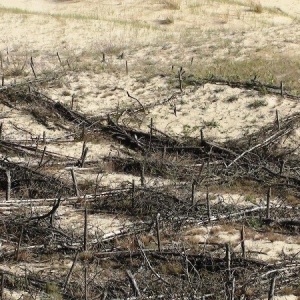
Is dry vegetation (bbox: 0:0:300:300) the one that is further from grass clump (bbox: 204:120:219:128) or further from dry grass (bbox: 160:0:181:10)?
dry grass (bbox: 160:0:181:10)

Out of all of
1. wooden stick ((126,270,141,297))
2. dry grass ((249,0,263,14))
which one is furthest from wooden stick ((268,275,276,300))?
dry grass ((249,0,263,14))

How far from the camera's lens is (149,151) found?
12234 millimetres

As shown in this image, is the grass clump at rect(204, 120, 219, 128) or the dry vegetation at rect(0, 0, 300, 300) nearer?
the dry vegetation at rect(0, 0, 300, 300)

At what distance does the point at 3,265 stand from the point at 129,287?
141cm

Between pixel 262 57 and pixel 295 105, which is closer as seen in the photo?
pixel 295 105

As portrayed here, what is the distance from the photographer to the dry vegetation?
29.2 ft

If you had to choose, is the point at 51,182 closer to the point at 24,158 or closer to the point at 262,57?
the point at 24,158

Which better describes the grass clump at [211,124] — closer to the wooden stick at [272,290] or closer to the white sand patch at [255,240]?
the white sand patch at [255,240]

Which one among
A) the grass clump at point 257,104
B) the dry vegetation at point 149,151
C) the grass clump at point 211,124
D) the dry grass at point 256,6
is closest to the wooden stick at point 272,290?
the dry vegetation at point 149,151

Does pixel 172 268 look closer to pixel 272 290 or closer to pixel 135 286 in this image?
pixel 135 286

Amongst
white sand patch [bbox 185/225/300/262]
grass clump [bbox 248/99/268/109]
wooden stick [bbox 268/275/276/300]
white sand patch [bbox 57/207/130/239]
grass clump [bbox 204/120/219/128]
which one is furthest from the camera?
grass clump [bbox 248/99/268/109]

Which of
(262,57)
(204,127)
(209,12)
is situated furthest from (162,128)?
(209,12)

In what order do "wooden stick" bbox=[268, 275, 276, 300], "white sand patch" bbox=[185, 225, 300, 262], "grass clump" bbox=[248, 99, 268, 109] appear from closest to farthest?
"wooden stick" bbox=[268, 275, 276, 300] → "white sand patch" bbox=[185, 225, 300, 262] → "grass clump" bbox=[248, 99, 268, 109]

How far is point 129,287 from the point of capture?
848 cm
